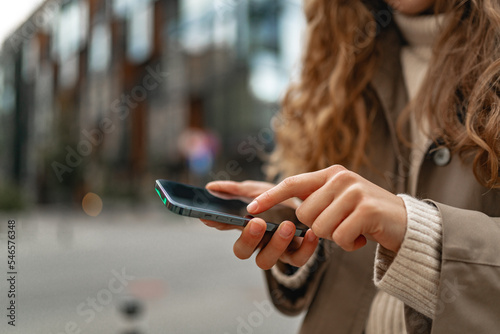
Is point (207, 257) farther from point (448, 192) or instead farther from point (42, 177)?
point (42, 177)

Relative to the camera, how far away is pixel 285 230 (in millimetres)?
1040

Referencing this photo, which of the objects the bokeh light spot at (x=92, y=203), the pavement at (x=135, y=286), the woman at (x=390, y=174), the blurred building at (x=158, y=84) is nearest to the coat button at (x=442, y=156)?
the woman at (x=390, y=174)

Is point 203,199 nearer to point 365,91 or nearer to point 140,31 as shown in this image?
point 365,91

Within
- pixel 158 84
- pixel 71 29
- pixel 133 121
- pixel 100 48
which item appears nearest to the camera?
pixel 71 29

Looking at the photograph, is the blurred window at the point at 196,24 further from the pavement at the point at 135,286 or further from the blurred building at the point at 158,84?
the pavement at the point at 135,286

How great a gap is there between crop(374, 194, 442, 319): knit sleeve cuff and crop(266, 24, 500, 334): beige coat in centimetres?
3

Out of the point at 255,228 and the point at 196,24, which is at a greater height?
the point at 196,24

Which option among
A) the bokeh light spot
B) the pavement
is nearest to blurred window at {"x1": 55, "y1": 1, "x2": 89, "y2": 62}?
the bokeh light spot

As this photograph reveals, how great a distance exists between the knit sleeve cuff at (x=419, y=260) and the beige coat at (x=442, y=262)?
0.08ft

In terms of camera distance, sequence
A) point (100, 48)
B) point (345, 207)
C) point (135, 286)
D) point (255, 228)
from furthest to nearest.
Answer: point (100, 48), point (135, 286), point (255, 228), point (345, 207)

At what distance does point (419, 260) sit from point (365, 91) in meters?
0.87

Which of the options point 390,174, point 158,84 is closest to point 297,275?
point 390,174

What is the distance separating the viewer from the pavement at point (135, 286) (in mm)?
3993

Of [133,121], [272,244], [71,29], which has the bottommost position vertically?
[133,121]
